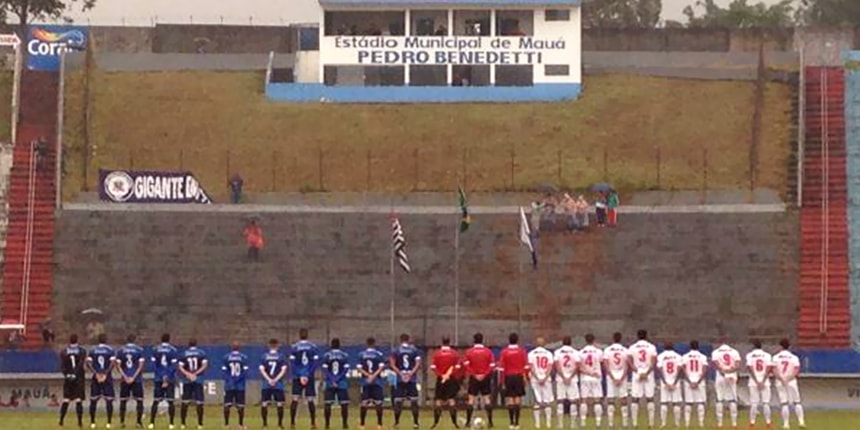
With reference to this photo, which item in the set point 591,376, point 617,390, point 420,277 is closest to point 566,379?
point 591,376

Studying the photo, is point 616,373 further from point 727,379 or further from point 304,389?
point 304,389

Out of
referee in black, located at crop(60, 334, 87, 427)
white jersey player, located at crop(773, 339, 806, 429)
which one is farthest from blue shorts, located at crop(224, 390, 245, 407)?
white jersey player, located at crop(773, 339, 806, 429)

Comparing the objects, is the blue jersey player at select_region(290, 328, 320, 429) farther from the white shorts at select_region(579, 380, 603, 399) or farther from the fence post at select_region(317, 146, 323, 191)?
the fence post at select_region(317, 146, 323, 191)

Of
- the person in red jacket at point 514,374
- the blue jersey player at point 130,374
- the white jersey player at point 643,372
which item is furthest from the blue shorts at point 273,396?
the white jersey player at point 643,372

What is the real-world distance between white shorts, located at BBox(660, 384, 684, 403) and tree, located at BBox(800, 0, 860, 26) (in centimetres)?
9027

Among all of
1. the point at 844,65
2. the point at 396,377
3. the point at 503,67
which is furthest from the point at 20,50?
the point at 396,377

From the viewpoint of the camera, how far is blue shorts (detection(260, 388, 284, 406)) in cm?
5250

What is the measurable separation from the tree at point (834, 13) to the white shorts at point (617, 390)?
90.5 metres

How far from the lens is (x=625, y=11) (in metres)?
149

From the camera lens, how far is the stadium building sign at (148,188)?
81.2 metres

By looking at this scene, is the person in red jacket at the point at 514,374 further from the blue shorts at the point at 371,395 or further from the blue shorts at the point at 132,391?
the blue shorts at the point at 132,391

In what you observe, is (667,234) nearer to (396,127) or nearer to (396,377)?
(396,127)

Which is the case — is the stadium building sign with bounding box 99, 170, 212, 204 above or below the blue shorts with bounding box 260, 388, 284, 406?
above

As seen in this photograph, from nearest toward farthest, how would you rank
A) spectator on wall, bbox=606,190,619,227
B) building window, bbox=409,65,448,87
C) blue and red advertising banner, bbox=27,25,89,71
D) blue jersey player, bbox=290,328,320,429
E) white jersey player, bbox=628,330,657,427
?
blue jersey player, bbox=290,328,320,429
white jersey player, bbox=628,330,657,427
spectator on wall, bbox=606,190,619,227
blue and red advertising banner, bbox=27,25,89,71
building window, bbox=409,65,448,87
